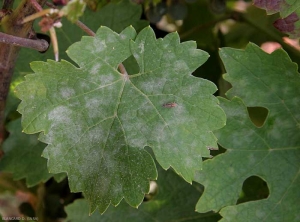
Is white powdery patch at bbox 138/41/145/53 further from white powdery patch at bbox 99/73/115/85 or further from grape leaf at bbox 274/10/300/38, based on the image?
grape leaf at bbox 274/10/300/38

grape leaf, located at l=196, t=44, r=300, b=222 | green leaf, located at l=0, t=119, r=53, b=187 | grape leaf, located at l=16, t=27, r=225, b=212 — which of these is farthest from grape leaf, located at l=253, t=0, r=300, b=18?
green leaf, located at l=0, t=119, r=53, b=187

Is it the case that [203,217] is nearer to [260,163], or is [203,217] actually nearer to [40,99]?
[260,163]

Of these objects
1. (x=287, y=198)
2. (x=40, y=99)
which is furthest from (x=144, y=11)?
(x=287, y=198)

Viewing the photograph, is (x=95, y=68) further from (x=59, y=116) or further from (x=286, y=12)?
(x=286, y=12)

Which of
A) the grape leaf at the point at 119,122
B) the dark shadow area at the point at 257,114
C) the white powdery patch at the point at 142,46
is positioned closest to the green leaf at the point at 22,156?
the grape leaf at the point at 119,122

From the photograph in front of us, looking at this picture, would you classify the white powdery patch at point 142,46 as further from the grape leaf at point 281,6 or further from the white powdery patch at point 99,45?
the grape leaf at point 281,6

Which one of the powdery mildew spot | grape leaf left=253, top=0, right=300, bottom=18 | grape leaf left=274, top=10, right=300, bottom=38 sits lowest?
the powdery mildew spot

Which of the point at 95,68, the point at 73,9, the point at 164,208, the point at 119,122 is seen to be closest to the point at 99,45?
the point at 95,68
